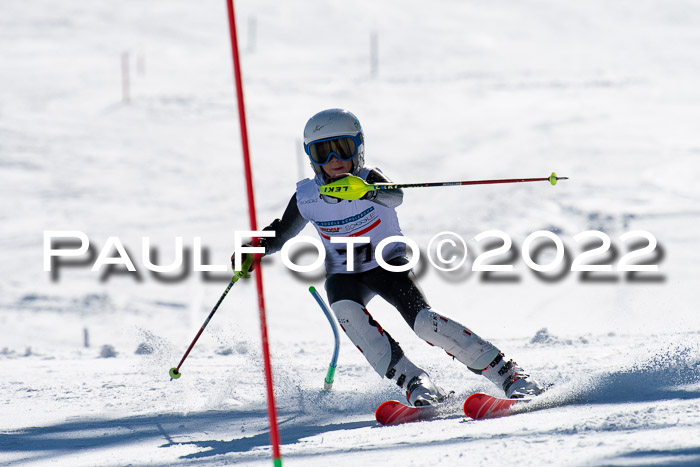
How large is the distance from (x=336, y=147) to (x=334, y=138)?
0.05 meters

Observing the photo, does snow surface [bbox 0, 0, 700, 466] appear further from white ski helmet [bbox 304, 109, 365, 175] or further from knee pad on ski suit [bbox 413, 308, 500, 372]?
white ski helmet [bbox 304, 109, 365, 175]

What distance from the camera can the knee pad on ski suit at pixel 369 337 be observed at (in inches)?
169

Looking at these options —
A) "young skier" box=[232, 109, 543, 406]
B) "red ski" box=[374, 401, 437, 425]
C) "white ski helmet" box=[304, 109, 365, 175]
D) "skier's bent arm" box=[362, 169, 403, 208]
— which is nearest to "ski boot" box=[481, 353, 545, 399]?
"young skier" box=[232, 109, 543, 406]

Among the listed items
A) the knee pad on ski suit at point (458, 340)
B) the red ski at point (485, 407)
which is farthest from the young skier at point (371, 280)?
the red ski at point (485, 407)

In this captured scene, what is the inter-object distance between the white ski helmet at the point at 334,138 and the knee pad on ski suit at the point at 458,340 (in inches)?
34.8

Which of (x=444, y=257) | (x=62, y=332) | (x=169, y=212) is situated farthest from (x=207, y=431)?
(x=169, y=212)

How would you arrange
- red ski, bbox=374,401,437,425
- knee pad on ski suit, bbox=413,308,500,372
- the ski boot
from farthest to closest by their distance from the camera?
knee pad on ski suit, bbox=413,308,500,372 < the ski boot < red ski, bbox=374,401,437,425

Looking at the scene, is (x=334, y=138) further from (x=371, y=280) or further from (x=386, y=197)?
(x=371, y=280)

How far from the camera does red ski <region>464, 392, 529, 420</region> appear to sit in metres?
3.74

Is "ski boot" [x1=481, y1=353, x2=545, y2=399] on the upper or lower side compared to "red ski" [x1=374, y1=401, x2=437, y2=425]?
upper

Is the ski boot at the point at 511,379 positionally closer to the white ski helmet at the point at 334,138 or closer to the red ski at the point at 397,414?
the red ski at the point at 397,414

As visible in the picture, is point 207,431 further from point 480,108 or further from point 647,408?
point 480,108

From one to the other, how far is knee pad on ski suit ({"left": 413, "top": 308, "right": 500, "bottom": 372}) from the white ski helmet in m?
0.88

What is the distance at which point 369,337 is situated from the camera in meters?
4.34
